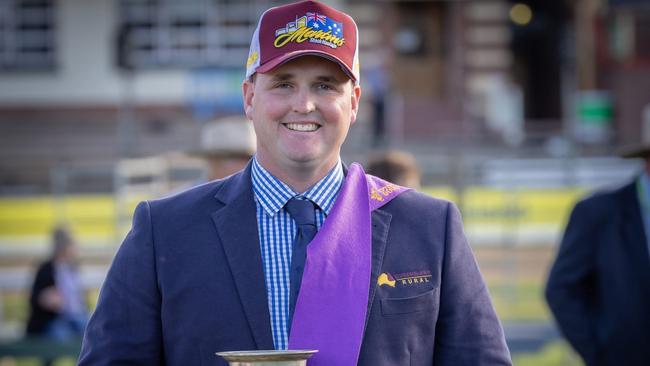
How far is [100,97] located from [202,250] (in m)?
21.7

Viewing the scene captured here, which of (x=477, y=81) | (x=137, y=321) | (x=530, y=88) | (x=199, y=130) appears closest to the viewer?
(x=137, y=321)

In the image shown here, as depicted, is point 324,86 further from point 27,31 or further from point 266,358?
point 27,31

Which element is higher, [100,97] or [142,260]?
[100,97]

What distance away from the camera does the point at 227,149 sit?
6.46m

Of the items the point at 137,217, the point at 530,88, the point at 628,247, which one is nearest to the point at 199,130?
the point at 530,88

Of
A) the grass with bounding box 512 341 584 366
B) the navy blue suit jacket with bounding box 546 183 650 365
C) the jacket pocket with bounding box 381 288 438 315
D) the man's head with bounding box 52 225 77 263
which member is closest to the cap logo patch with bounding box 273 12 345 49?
the jacket pocket with bounding box 381 288 438 315

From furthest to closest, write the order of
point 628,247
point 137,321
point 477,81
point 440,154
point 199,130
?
point 477,81
point 199,130
point 440,154
point 628,247
point 137,321

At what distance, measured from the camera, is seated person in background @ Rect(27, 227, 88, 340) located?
31.3 ft

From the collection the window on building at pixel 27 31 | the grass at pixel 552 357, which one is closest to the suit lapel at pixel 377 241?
the grass at pixel 552 357

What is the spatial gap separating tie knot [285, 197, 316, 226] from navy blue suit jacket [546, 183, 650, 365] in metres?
2.60

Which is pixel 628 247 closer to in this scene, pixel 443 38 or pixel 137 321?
pixel 137 321

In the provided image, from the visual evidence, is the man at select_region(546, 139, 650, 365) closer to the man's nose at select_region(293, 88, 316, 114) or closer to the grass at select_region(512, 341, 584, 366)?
the man's nose at select_region(293, 88, 316, 114)

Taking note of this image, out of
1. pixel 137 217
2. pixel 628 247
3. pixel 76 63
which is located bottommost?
pixel 628 247

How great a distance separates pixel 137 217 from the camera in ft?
9.21
